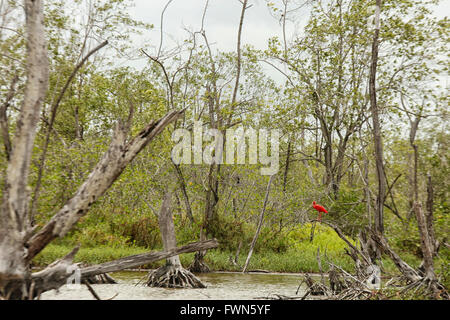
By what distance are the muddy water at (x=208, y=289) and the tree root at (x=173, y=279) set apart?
0.81 feet

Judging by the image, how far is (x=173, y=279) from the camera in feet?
33.3

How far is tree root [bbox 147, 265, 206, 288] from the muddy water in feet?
0.81

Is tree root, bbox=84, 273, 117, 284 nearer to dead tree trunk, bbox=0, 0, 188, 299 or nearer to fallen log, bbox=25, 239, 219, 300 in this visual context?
fallen log, bbox=25, 239, 219, 300

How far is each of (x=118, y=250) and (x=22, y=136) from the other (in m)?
9.89

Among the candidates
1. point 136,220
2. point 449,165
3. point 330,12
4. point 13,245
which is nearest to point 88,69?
point 136,220

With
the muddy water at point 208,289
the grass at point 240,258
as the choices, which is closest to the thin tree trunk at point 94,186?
the muddy water at point 208,289

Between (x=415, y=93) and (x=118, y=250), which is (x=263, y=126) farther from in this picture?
(x=118, y=250)

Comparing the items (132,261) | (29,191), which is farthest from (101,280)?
(29,191)

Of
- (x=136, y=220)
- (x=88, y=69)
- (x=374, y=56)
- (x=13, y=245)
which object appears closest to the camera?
(x=13, y=245)

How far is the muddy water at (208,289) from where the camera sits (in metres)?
8.73

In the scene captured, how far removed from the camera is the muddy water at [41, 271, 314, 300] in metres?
8.73

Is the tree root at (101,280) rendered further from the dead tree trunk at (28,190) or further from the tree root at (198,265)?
the dead tree trunk at (28,190)

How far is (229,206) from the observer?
622 inches

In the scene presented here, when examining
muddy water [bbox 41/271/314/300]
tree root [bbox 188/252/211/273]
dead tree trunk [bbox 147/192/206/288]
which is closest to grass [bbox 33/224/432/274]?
tree root [bbox 188/252/211/273]
